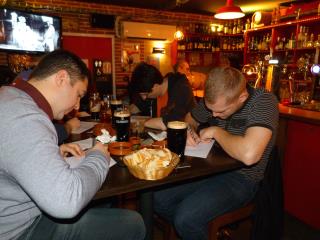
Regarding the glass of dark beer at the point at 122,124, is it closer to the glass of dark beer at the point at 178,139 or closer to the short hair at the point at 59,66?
the glass of dark beer at the point at 178,139

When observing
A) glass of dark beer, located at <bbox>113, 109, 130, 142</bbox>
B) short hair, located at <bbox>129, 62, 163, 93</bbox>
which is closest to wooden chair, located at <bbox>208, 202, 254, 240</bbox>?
glass of dark beer, located at <bbox>113, 109, 130, 142</bbox>

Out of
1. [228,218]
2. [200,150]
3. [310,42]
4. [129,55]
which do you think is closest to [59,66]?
[200,150]

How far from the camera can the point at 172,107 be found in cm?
277

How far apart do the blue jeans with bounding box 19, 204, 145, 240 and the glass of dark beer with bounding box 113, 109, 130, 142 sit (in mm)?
465

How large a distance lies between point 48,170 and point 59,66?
46 cm

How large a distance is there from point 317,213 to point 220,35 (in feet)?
17.4

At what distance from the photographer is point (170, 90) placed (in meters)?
2.82

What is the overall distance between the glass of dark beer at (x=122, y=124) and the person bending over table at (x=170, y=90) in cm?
84

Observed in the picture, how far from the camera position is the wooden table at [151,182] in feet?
3.58

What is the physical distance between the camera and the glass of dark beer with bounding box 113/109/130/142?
1637 millimetres

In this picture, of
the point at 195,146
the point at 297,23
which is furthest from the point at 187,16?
the point at 195,146

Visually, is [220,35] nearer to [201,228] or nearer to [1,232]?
[201,228]

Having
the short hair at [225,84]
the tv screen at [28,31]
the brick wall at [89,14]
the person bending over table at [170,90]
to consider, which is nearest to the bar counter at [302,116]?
the person bending over table at [170,90]

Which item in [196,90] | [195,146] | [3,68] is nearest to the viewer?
[195,146]
